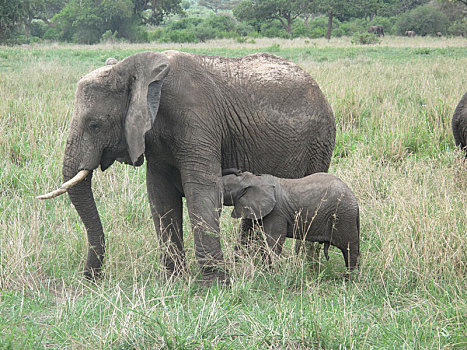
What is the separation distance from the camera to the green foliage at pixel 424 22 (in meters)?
44.1

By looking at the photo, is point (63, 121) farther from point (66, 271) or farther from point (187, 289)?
point (187, 289)

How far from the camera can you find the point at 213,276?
4.26 metres

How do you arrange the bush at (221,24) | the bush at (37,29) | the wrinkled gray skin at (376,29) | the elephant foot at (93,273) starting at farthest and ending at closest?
the bush at (37,29) → the bush at (221,24) → the wrinkled gray skin at (376,29) → the elephant foot at (93,273)

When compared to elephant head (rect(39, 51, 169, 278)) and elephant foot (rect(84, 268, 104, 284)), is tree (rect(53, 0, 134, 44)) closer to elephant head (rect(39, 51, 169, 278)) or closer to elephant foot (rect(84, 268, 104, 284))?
elephant foot (rect(84, 268, 104, 284))

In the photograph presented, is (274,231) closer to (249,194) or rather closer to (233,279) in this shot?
(249,194)

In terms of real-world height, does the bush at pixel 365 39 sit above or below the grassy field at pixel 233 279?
above

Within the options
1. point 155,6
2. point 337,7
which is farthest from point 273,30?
point 155,6

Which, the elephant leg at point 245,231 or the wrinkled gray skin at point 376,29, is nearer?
the elephant leg at point 245,231

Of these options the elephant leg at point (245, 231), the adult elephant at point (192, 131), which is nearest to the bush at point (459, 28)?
the adult elephant at point (192, 131)

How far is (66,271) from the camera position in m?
4.44

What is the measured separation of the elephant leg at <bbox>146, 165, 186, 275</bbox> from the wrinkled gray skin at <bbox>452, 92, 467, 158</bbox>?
3.57 meters

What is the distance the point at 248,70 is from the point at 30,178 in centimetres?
296

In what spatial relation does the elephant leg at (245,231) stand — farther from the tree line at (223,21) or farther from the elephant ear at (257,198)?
the tree line at (223,21)

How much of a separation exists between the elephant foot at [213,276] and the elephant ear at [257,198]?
1.47 feet
